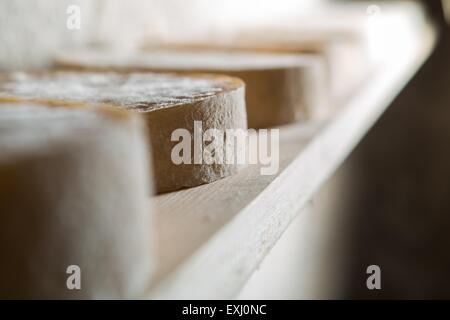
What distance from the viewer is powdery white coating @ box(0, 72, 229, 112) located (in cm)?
68

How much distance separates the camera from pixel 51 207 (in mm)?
383

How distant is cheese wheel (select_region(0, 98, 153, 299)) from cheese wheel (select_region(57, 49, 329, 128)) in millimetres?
552

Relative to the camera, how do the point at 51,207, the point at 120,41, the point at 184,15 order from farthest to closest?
the point at 184,15
the point at 120,41
the point at 51,207

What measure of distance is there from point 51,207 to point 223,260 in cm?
17

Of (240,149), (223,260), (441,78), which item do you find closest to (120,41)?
(240,149)

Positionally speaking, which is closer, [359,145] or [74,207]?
[74,207]

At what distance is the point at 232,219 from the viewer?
562mm

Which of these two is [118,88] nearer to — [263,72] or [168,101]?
[168,101]

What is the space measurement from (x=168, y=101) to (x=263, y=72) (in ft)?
1.19

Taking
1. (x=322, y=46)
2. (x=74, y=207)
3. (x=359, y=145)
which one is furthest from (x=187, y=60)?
(x=359, y=145)

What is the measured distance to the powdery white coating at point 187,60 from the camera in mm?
1039

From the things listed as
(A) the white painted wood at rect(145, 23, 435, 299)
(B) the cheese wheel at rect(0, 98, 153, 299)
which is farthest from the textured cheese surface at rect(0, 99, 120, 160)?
(A) the white painted wood at rect(145, 23, 435, 299)
